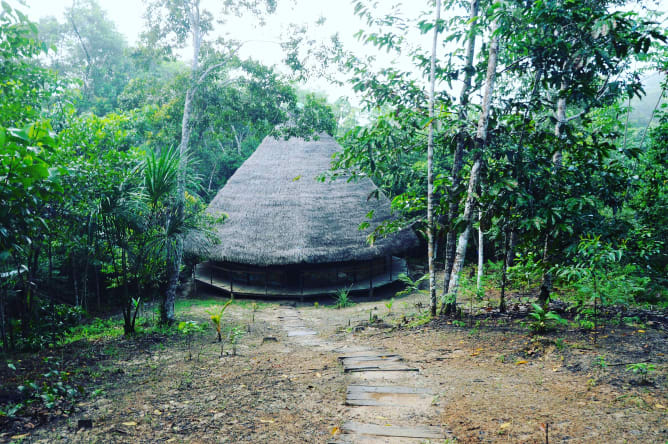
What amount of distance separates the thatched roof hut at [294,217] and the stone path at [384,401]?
6457 mm

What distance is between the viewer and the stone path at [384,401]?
2.69 meters

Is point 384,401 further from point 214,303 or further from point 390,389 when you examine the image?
point 214,303

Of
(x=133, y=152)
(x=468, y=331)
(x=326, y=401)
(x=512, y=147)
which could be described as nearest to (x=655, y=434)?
(x=326, y=401)

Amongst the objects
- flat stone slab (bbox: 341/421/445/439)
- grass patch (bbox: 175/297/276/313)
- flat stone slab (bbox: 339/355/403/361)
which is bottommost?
grass patch (bbox: 175/297/276/313)

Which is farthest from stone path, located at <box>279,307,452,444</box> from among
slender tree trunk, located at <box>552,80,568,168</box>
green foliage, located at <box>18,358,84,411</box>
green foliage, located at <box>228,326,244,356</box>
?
slender tree trunk, located at <box>552,80,568,168</box>

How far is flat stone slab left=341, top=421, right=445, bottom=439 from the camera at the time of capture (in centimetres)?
267

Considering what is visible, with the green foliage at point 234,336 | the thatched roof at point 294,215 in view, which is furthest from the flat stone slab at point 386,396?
the thatched roof at point 294,215

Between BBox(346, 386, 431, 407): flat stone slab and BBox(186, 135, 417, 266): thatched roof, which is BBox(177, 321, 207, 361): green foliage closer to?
BBox(346, 386, 431, 407): flat stone slab

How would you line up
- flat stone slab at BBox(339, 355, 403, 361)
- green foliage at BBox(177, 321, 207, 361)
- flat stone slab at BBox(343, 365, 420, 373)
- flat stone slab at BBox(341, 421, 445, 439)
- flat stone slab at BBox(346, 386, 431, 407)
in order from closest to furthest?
flat stone slab at BBox(341, 421, 445, 439), flat stone slab at BBox(346, 386, 431, 407), flat stone slab at BBox(343, 365, 420, 373), flat stone slab at BBox(339, 355, 403, 361), green foliage at BBox(177, 321, 207, 361)

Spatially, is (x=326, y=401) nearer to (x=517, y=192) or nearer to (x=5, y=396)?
(x=5, y=396)

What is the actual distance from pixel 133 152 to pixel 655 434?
7034 millimetres

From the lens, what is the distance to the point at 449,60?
584 centimetres

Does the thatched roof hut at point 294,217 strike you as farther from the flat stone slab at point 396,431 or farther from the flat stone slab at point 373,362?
the flat stone slab at point 396,431

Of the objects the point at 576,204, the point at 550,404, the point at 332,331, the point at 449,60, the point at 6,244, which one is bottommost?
the point at 332,331
